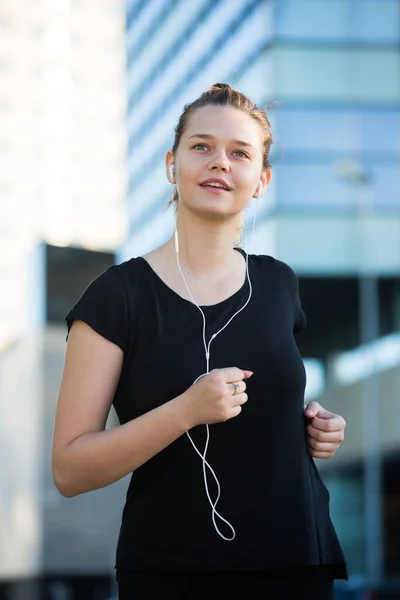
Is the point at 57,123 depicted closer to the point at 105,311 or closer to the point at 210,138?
the point at 210,138

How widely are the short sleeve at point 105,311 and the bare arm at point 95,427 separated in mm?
16

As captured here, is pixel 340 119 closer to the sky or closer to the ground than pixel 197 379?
closer to the sky

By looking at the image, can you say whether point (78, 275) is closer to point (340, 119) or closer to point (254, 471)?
point (340, 119)

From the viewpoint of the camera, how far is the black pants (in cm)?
222

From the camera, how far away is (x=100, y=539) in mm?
23641

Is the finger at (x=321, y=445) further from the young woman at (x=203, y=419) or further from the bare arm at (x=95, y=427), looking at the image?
the bare arm at (x=95, y=427)

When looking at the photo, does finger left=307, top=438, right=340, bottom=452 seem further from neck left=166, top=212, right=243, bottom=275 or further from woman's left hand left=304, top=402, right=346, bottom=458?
neck left=166, top=212, right=243, bottom=275

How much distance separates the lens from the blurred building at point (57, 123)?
119 meters

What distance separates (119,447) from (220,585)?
0.34 meters

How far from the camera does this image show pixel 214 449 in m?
2.27

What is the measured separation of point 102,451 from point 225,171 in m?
0.65

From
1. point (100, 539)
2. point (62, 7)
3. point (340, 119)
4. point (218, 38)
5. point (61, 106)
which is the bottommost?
point (100, 539)

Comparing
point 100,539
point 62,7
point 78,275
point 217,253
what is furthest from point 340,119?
point 62,7

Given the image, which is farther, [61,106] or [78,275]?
[61,106]
